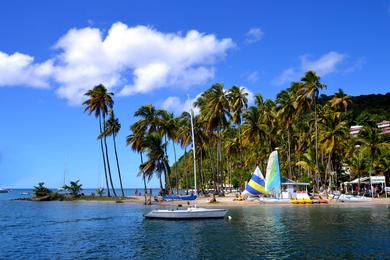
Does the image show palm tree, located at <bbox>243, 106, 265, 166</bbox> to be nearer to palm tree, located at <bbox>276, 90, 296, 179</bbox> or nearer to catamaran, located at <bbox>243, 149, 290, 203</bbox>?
palm tree, located at <bbox>276, 90, 296, 179</bbox>

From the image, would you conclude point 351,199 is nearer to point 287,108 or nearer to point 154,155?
point 287,108

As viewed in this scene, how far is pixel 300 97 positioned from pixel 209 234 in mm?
48329

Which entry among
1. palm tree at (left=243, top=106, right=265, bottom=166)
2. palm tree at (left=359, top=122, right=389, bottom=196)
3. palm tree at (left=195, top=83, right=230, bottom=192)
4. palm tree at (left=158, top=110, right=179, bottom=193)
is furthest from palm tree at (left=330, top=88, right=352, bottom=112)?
palm tree at (left=158, top=110, right=179, bottom=193)

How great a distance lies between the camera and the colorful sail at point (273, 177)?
71.6 meters

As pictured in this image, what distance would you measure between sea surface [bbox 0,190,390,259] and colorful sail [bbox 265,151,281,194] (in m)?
18.1

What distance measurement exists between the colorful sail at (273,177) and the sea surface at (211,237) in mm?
18144

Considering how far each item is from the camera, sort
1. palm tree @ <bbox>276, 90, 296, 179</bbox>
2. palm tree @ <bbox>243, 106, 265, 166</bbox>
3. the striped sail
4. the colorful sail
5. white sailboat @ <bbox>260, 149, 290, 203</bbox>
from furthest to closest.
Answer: palm tree @ <bbox>243, 106, 265, 166</bbox> → palm tree @ <bbox>276, 90, 296, 179</bbox> → the striped sail → the colorful sail → white sailboat @ <bbox>260, 149, 290, 203</bbox>

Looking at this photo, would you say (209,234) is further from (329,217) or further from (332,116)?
(332,116)

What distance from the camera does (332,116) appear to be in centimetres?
8750

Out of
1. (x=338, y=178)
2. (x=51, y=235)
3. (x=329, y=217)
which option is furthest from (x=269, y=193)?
(x=51, y=235)

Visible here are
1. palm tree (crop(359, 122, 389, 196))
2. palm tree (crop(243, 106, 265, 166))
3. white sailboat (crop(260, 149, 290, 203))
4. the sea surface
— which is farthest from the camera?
palm tree (crop(243, 106, 265, 166))

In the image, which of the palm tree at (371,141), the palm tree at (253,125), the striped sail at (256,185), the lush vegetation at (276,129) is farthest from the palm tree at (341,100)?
the striped sail at (256,185)

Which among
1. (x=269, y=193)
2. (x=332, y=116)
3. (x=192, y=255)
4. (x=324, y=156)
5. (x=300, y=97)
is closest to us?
(x=192, y=255)

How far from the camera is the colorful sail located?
71.6m
